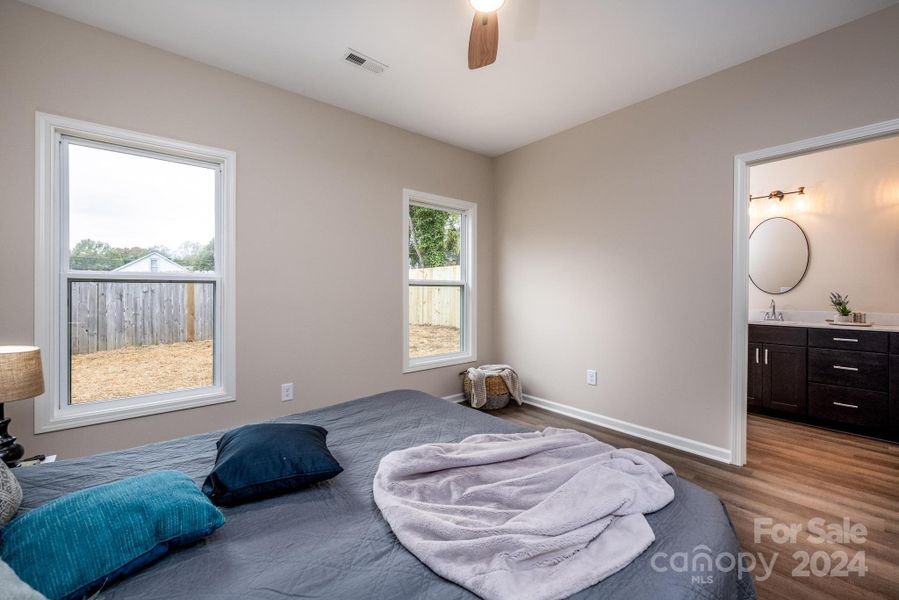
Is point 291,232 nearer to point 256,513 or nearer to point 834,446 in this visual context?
point 256,513

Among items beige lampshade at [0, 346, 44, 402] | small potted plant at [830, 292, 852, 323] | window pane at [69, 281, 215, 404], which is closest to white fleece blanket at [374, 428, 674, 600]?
beige lampshade at [0, 346, 44, 402]

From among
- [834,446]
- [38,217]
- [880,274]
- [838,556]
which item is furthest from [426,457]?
[880,274]

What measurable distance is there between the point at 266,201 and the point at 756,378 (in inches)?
186

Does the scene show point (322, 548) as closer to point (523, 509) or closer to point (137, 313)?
point (523, 509)

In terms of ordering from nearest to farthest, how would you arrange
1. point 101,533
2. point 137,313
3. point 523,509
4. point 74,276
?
point 101,533
point 523,509
point 74,276
point 137,313

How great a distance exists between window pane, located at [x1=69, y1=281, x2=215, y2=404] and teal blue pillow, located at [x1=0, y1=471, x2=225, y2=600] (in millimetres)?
1809

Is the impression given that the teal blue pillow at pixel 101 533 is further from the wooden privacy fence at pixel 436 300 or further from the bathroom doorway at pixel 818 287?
the bathroom doorway at pixel 818 287

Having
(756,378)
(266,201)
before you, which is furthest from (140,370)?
(756,378)

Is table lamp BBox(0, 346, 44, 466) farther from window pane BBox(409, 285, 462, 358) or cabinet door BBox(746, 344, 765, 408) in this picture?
cabinet door BBox(746, 344, 765, 408)

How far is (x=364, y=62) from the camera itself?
8.50 feet

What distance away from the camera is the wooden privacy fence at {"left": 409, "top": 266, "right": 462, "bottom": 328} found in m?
3.87

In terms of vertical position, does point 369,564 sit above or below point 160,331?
below

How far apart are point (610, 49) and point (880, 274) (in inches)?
133

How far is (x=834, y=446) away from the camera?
2982 mm
